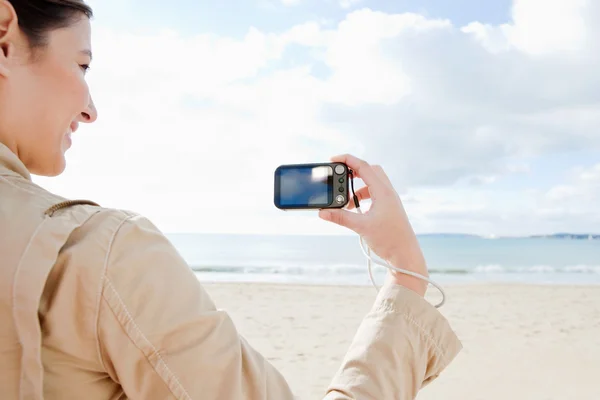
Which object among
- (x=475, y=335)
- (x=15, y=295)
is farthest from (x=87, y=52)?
(x=475, y=335)

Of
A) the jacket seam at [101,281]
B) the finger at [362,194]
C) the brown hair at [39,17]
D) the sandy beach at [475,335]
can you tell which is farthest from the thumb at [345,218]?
the sandy beach at [475,335]

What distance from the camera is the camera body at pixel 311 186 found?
1.32 metres

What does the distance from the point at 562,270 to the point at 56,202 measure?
72.4ft

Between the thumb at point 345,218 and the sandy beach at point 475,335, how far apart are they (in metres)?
3.90

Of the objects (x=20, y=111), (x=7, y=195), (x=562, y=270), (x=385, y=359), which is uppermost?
(x=20, y=111)

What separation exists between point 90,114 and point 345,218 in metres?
0.52

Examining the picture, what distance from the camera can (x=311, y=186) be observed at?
1.40 m

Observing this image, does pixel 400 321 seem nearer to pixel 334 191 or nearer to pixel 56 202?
pixel 334 191

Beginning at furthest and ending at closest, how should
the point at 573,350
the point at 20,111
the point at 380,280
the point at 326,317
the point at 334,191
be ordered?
the point at 380,280 < the point at 326,317 < the point at 573,350 < the point at 334,191 < the point at 20,111

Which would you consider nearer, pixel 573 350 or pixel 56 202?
pixel 56 202

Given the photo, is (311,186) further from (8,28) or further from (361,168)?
(8,28)

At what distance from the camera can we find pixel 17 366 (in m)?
0.73

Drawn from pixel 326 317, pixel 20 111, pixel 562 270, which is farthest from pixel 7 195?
pixel 562 270

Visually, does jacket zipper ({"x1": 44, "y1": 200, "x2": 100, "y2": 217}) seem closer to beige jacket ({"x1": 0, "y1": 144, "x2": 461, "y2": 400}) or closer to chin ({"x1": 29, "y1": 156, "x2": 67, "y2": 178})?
beige jacket ({"x1": 0, "y1": 144, "x2": 461, "y2": 400})
